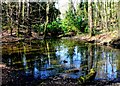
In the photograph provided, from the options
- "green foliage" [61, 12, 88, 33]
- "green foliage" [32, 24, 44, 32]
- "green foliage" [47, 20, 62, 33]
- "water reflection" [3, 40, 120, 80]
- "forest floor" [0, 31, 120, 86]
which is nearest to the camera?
"forest floor" [0, 31, 120, 86]

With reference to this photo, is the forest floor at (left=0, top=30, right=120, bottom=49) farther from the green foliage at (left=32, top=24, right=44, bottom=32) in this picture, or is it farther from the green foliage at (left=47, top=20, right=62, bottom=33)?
the green foliage at (left=47, top=20, right=62, bottom=33)

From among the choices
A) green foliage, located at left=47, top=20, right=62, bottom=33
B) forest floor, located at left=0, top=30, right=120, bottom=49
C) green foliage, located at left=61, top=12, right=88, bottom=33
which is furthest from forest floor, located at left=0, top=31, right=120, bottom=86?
green foliage, located at left=47, top=20, right=62, bottom=33

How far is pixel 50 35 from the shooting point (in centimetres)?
4278

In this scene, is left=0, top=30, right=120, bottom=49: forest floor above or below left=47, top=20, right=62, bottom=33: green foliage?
below

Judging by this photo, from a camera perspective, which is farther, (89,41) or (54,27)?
(54,27)

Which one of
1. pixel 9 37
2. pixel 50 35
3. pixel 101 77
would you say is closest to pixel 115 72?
pixel 101 77

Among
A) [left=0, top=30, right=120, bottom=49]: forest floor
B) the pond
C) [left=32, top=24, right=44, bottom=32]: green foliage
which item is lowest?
the pond

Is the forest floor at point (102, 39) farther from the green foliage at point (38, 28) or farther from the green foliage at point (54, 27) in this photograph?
the green foliage at point (54, 27)

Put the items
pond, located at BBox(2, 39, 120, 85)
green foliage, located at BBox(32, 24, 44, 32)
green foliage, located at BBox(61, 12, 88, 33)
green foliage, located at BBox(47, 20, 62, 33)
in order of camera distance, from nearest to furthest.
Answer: pond, located at BBox(2, 39, 120, 85) < green foliage, located at BBox(61, 12, 88, 33) < green foliage, located at BBox(32, 24, 44, 32) < green foliage, located at BBox(47, 20, 62, 33)

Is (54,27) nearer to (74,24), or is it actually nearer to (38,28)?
(38,28)

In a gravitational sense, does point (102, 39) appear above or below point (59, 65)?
above

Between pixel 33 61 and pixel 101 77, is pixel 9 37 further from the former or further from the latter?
pixel 101 77

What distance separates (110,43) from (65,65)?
1238 centimetres

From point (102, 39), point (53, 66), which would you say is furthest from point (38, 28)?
point (53, 66)
